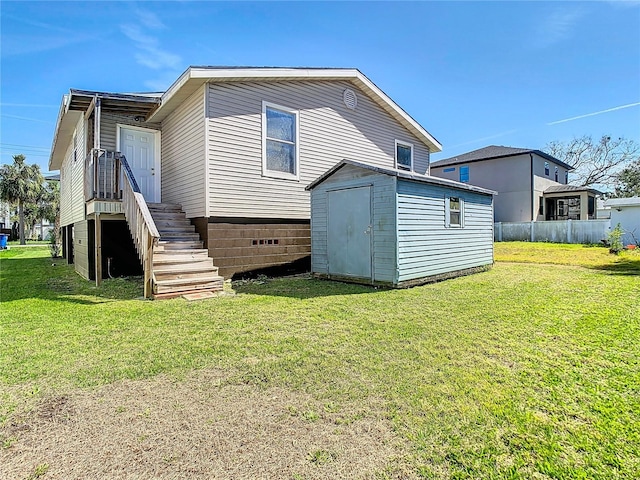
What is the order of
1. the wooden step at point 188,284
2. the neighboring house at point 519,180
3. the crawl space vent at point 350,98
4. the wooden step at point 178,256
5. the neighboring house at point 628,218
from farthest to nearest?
the neighboring house at point 519,180, the neighboring house at point 628,218, the crawl space vent at point 350,98, the wooden step at point 178,256, the wooden step at point 188,284

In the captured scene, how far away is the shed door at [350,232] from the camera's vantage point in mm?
7383

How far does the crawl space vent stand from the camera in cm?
1062

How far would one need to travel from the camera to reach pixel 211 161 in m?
7.76

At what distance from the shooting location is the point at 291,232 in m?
9.31

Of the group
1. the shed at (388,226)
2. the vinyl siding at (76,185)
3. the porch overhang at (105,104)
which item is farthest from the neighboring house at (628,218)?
the vinyl siding at (76,185)

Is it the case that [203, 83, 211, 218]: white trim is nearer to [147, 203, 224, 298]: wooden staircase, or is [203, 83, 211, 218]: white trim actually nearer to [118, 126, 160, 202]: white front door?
[147, 203, 224, 298]: wooden staircase

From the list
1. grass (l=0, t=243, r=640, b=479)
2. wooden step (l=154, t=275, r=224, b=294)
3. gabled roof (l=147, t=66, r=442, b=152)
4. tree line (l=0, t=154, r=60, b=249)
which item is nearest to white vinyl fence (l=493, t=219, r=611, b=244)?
gabled roof (l=147, t=66, r=442, b=152)

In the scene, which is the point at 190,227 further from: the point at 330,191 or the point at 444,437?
the point at 444,437

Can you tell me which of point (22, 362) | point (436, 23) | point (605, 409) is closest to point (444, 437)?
point (605, 409)

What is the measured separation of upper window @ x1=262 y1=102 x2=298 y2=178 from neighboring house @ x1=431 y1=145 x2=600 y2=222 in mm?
17996

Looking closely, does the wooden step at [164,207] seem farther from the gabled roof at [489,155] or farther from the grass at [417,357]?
the gabled roof at [489,155]

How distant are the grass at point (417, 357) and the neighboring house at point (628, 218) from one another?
1363cm

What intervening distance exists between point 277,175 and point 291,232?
1574 millimetres

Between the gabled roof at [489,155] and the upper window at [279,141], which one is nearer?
the upper window at [279,141]
